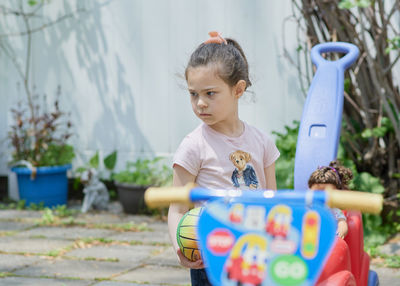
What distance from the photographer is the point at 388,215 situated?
13.8 feet

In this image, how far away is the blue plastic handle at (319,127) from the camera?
261cm

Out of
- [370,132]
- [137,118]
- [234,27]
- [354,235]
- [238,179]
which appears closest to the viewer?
[238,179]

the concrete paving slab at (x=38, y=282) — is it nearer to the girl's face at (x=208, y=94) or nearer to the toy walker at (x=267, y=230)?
the girl's face at (x=208, y=94)

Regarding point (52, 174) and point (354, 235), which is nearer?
point (354, 235)

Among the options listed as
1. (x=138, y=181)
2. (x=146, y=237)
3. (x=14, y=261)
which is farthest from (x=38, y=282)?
(x=138, y=181)

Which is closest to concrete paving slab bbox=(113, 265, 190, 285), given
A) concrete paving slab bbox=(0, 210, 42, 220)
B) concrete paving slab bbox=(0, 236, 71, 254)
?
concrete paving slab bbox=(0, 236, 71, 254)

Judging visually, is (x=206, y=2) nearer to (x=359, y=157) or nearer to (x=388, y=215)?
(x=359, y=157)

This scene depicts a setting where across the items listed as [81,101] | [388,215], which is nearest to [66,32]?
[81,101]

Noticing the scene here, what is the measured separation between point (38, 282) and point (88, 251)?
→ 0.70 metres

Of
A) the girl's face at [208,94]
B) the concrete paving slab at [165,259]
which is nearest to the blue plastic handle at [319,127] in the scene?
the girl's face at [208,94]

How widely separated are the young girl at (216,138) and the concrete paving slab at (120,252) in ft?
5.67

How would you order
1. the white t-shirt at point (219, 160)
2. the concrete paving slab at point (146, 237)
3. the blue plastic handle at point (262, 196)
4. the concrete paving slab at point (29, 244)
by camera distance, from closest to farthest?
the blue plastic handle at point (262, 196)
the white t-shirt at point (219, 160)
the concrete paving slab at point (29, 244)
the concrete paving slab at point (146, 237)

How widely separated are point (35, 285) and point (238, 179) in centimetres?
163

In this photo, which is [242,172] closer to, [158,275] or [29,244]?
[158,275]
